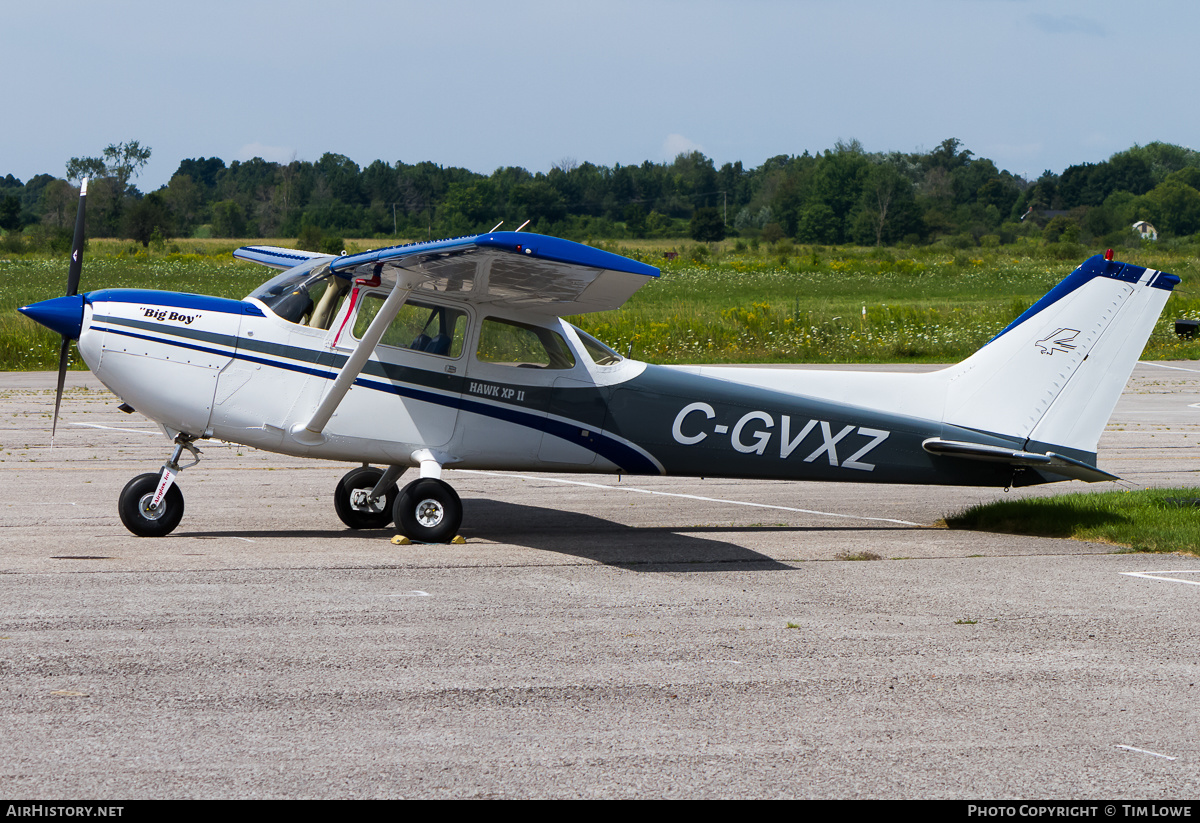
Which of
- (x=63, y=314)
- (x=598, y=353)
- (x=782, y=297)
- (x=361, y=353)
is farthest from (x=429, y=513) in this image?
(x=782, y=297)

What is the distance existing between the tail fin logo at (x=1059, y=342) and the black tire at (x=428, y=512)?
5.16 metres

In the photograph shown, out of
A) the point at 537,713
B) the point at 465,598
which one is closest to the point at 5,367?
the point at 465,598

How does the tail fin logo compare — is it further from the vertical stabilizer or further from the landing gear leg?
the landing gear leg

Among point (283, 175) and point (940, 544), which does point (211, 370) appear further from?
point (283, 175)

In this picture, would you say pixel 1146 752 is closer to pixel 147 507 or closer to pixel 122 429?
pixel 147 507

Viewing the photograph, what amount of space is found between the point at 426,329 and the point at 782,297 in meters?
42.6

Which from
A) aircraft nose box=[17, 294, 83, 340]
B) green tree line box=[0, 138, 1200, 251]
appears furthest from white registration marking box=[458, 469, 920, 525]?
green tree line box=[0, 138, 1200, 251]

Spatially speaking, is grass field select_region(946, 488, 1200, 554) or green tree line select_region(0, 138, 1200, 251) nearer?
grass field select_region(946, 488, 1200, 554)

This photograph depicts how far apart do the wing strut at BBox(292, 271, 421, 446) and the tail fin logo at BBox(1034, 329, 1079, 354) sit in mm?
5342

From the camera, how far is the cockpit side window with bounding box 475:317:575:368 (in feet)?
30.4

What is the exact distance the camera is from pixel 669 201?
159 meters

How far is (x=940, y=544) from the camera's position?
945 cm
